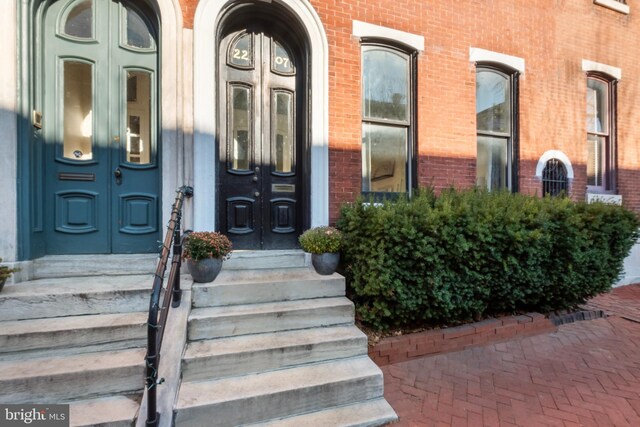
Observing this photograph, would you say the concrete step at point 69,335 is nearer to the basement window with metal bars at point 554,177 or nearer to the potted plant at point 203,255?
the potted plant at point 203,255

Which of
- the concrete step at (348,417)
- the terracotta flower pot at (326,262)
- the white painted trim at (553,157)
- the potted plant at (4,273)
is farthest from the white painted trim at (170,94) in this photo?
Result: the white painted trim at (553,157)

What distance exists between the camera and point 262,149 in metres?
4.50

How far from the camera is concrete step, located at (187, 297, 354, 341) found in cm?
304

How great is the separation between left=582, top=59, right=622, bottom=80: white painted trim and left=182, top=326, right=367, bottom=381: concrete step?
23.3ft

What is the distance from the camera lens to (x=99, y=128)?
12.5ft

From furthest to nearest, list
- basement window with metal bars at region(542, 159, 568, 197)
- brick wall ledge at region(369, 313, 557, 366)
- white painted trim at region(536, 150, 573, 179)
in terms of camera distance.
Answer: basement window with metal bars at region(542, 159, 568, 197), white painted trim at region(536, 150, 573, 179), brick wall ledge at region(369, 313, 557, 366)

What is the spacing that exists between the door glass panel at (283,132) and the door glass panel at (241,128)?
386 millimetres

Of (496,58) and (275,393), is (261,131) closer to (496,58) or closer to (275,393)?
(275,393)

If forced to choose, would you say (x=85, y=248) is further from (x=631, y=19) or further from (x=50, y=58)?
(x=631, y=19)

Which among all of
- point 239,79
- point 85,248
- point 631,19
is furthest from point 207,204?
point 631,19

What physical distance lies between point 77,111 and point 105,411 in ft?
10.8

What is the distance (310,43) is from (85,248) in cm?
382

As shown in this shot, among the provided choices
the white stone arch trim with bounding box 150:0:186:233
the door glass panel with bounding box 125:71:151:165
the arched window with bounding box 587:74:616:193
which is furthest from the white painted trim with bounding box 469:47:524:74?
the door glass panel with bounding box 125:71:151:165

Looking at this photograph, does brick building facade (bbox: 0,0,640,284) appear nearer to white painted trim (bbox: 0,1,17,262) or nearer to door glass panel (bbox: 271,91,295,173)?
white painted trim (bbox: 0,1,17,262)
